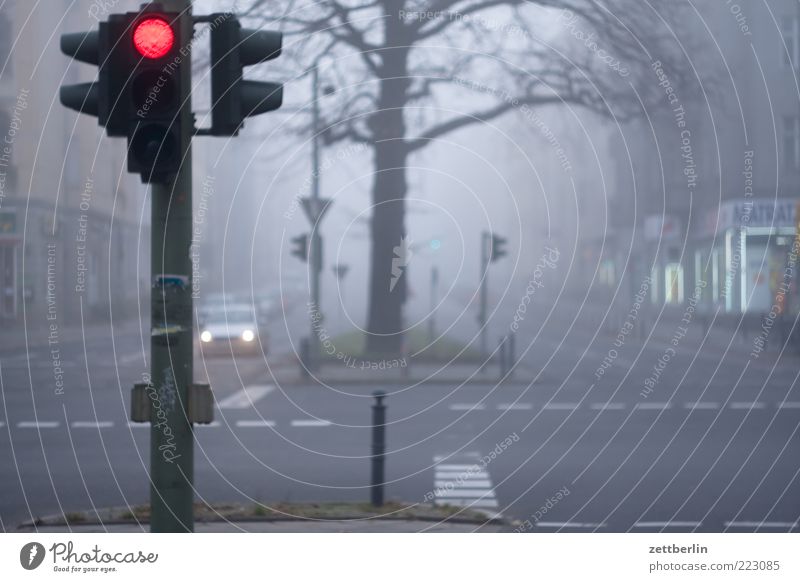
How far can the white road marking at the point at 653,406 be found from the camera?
15.7 metres

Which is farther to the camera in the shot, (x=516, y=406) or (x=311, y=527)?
(x=516, y=406)

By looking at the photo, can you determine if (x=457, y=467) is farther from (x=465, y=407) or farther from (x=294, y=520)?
(x=465, y=407)

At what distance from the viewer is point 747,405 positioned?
52.1 ft

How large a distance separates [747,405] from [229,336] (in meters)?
14.2

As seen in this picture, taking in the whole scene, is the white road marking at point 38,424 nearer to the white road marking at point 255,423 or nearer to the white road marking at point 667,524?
the white road marking at point 255,423

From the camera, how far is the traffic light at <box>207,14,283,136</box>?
17.7 ft

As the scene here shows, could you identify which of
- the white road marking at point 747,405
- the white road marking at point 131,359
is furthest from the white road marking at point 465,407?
the white road marking at point 131,359

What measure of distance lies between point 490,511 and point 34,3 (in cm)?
2844

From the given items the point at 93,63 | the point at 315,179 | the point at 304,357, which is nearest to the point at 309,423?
the point at 304,357

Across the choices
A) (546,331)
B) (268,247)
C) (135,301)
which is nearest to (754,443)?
(546,331)

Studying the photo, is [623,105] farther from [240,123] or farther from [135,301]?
[135,301]

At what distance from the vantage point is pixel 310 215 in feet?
69.6

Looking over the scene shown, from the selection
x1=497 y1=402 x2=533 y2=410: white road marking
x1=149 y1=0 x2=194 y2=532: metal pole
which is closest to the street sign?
x1=497 y1=402 x2=533 y2=410: white road marking
